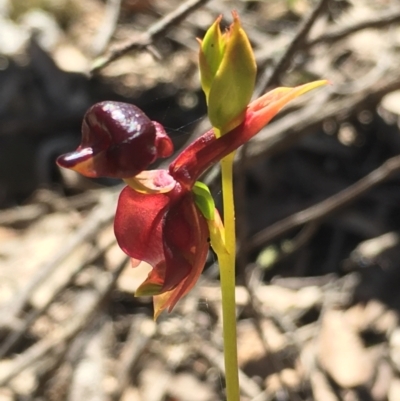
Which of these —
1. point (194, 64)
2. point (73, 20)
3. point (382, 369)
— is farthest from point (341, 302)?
point (73, 20)

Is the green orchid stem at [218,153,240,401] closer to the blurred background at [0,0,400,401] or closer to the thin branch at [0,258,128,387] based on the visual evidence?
the blurred background at [0,0,400,401]

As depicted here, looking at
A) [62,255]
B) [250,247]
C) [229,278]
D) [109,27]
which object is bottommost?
[250,247]

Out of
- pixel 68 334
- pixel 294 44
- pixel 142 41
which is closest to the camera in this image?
pixel 142 41

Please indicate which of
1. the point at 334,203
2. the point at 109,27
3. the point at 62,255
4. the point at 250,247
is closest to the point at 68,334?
the point at 62,255

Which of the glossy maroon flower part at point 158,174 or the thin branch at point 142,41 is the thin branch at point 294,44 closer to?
the thin branch at point 142,41

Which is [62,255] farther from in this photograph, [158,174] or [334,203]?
[158,174]

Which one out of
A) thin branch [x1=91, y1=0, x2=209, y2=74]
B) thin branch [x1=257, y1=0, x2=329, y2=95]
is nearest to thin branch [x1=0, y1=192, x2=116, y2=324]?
thin branch [x1=257, y1=0, x2=329, y2=95]
